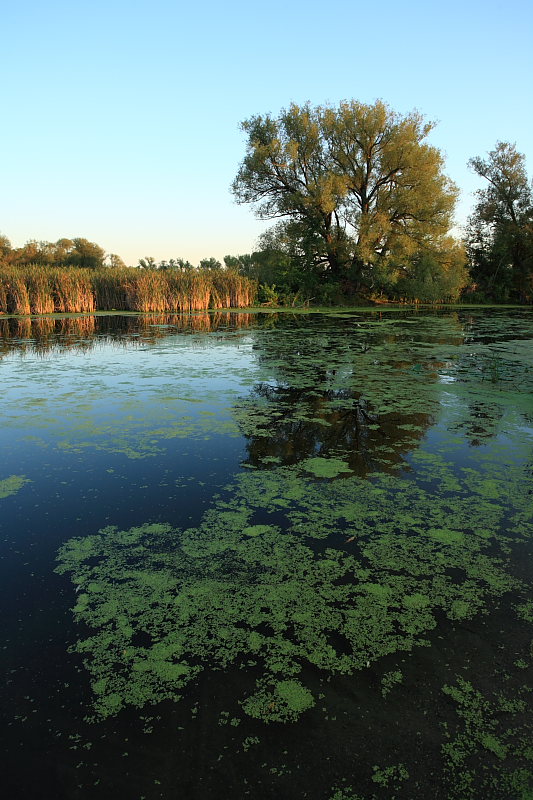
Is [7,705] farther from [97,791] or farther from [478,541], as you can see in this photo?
[478,541]

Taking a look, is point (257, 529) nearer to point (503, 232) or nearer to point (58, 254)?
point (503, 232)

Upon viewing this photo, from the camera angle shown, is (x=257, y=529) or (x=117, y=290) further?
(x=117, y=290)

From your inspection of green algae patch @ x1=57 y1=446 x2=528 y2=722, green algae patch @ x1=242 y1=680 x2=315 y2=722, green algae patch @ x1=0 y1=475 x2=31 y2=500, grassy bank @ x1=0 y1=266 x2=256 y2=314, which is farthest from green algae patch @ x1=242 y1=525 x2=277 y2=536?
grassy bank @ x1=0 y1=266 x2=256 y2=314

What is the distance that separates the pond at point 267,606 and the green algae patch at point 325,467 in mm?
35

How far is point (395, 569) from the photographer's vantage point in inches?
102

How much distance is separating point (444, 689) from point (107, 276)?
2545cm

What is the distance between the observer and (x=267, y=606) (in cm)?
231

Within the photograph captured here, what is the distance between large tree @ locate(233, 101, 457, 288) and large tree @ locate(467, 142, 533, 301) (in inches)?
463

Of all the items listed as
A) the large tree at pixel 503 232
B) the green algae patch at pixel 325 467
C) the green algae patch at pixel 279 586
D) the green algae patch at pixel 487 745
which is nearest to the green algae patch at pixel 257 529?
the green algae patch at pixel 279 586

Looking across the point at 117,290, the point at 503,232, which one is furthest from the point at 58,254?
the point at 503,232

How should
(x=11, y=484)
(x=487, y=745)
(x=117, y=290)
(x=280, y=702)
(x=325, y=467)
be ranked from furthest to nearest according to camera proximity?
(x=117, y=290) → (x=325, y=467) → (x=11, y=484) → (x=280, y=702) → (x=487, y=745)

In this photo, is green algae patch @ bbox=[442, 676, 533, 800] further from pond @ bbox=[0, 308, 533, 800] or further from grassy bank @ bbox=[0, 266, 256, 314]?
grassy bank @ bbox=[0, 266, 256, 314]

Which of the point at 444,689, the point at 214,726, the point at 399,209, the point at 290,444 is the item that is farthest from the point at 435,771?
the point at 399,209

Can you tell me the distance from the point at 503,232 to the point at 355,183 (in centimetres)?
1536
